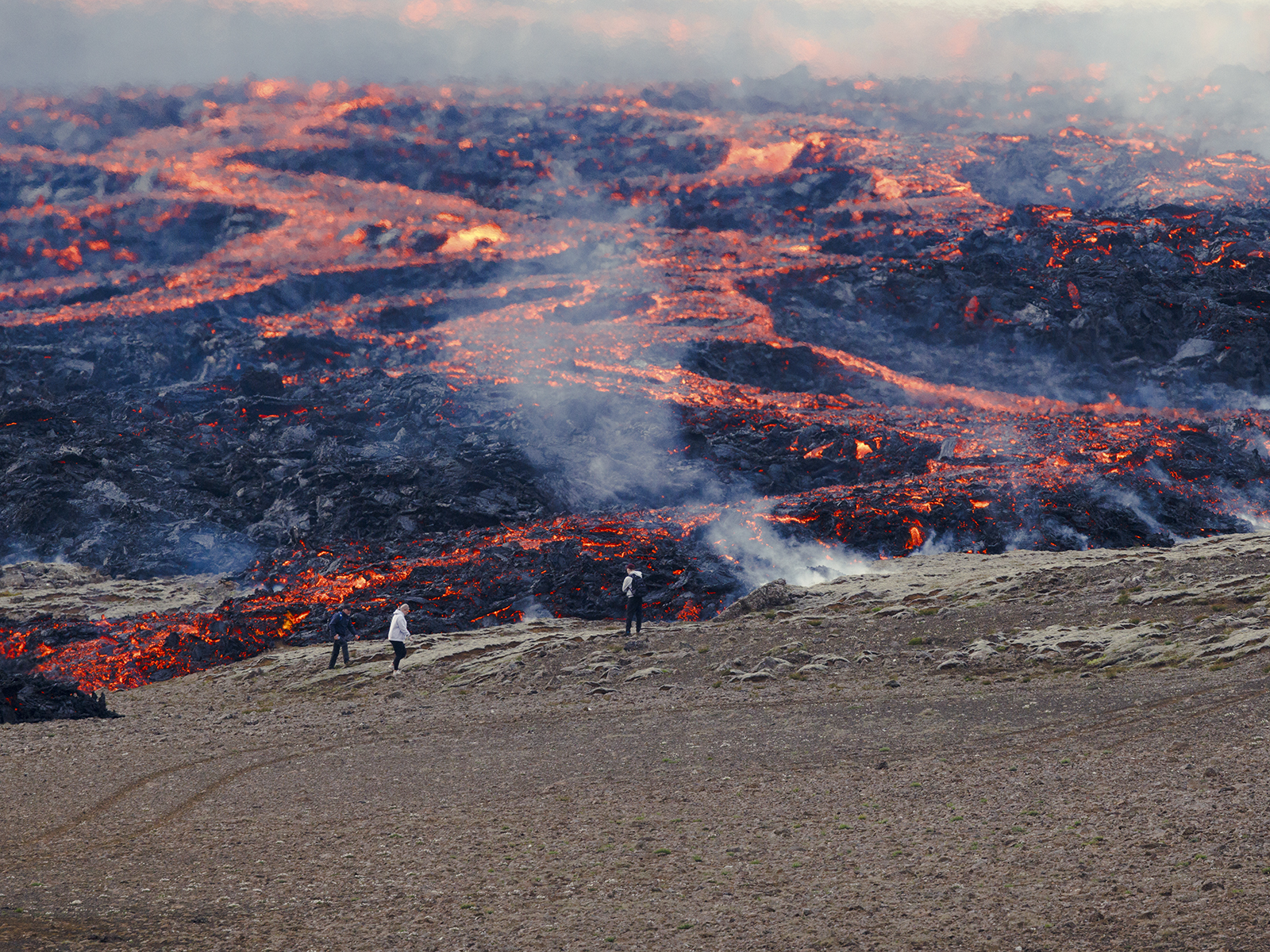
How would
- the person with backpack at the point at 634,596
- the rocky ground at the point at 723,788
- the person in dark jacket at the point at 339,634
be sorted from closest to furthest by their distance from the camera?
the rocky ground at the point at 723,788 < the person with backpack at the point at 634,596 < the person in dark jacket at the point at 339,634

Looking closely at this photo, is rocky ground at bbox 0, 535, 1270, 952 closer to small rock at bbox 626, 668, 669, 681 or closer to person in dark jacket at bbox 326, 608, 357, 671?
small rock at bbox 626, 668, 669, 681

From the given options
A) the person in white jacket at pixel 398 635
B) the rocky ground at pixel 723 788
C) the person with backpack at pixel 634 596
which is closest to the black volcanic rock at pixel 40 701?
the rocky ground at pixel 723 788

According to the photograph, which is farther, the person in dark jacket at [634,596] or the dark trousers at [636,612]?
the dark trousers at [636,612]


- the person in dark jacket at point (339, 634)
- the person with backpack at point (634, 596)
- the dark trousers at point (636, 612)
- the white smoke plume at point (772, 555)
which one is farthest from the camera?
the white smoke plume at point (772, 555)

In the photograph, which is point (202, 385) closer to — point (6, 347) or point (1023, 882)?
point (6, 347)

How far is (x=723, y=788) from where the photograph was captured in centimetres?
1578

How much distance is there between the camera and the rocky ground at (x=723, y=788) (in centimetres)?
1061

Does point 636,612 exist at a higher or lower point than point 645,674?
lower

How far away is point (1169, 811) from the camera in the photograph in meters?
12.5

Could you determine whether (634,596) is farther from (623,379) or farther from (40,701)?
(623,379)

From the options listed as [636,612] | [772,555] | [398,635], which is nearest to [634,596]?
[636,612]

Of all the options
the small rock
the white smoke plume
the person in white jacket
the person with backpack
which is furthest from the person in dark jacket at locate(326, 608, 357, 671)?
the white smoke plume

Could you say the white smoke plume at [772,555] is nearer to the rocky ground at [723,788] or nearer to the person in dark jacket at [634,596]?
the rocky ground at [723,788]

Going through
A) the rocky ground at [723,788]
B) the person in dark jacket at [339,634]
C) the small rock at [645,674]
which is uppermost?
the rocky ground at [723,788]
